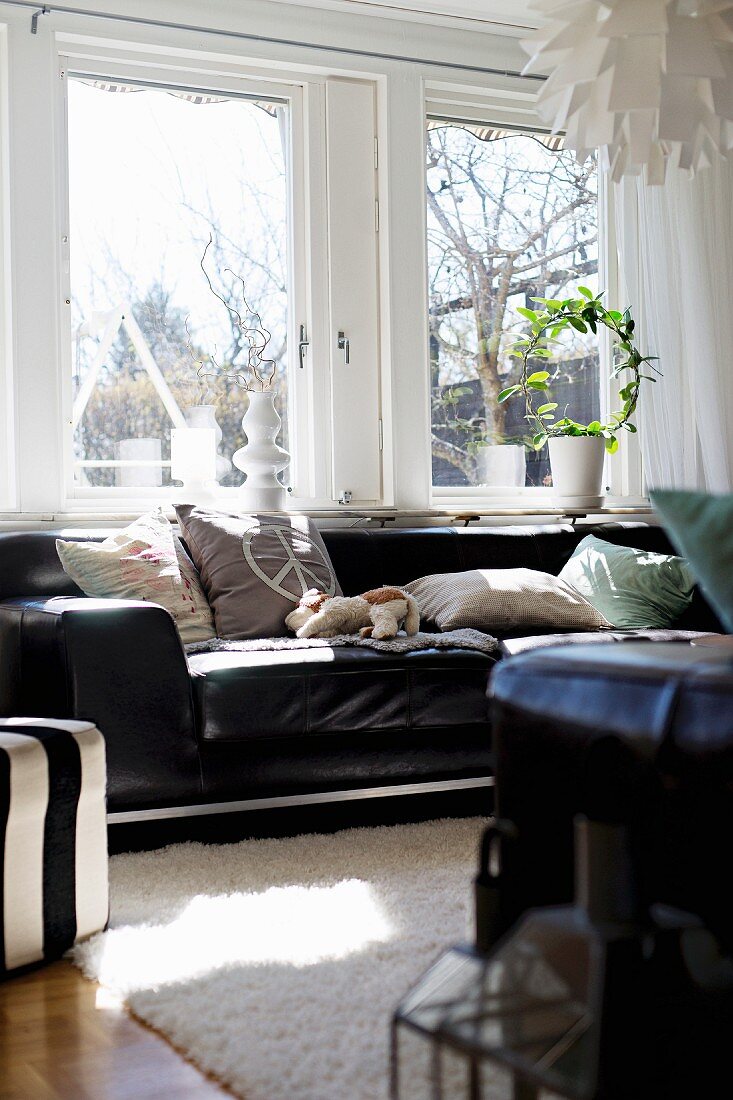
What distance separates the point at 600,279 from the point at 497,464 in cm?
96

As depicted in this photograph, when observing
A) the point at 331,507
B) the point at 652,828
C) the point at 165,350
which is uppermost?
the point at 165,350

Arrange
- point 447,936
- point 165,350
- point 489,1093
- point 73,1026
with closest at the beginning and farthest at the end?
1. point 489,1093
2. point 73,1026
3. point 447,936
4. point 165,350

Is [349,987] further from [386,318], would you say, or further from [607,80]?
[386,318]

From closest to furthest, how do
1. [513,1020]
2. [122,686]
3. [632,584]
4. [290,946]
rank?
[513,1020]
[290,946]
[122,686]
[632,584]

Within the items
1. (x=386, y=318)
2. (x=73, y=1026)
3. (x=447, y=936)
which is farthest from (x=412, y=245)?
(x=73, y=1026)

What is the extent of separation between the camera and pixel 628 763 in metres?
1.12

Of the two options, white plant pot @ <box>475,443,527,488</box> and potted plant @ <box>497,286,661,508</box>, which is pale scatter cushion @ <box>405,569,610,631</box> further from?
white plant pot @ <box>475,443,527,488</box>

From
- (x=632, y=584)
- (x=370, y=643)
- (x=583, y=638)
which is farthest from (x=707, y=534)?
(x=632, y=584)

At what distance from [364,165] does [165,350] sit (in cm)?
109

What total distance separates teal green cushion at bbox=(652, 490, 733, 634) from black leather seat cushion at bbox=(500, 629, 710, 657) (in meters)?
1.76

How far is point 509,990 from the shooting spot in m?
0.97

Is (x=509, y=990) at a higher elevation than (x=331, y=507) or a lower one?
lower

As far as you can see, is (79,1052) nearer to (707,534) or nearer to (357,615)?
(707,534)

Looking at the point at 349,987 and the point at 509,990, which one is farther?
the point at 349,987
